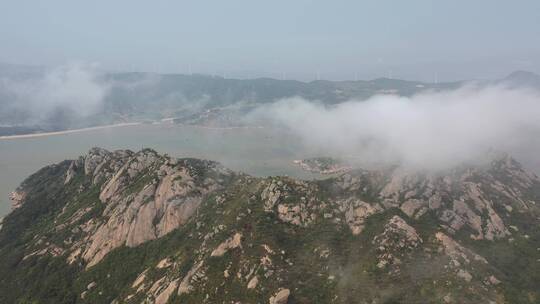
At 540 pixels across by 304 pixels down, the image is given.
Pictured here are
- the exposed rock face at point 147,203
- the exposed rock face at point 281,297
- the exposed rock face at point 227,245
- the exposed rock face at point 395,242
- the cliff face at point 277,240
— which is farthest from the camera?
the exposed rock face at point 147,203

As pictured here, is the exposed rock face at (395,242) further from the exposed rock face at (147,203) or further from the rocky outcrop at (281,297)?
the exposed rock face at (147,203)

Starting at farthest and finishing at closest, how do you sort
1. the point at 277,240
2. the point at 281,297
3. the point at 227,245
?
the point at 277,240 < the point at 227,245 < the point at 281,297

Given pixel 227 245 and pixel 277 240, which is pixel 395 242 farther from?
pixel 227 245

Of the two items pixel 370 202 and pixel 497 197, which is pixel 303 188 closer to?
pixel 370 202

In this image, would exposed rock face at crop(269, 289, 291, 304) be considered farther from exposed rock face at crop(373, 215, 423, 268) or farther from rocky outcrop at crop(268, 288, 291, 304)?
exposed rock face at crop(373, 215, 423, 268)

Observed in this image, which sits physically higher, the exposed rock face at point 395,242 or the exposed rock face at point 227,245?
the exposed rock face at point 395,242

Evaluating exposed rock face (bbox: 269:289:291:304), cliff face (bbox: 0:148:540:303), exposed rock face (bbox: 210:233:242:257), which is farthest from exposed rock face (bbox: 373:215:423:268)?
exposed rock face (bbox: 210:233:242:257)

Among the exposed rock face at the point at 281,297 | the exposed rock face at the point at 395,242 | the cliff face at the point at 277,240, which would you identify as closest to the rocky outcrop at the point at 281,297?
the exposed rock face at the point at 281,297

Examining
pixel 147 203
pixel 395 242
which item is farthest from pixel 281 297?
pixel 147 203
